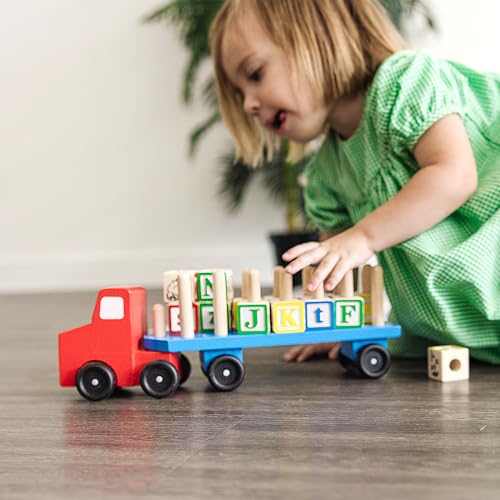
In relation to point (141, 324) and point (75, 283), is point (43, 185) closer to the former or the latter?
point (75, 283)

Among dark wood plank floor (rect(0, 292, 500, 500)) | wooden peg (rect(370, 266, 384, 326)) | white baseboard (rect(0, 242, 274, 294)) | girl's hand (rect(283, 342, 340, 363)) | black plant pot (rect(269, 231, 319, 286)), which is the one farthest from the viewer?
white baseboard (rect(0, 242, 274, 294))

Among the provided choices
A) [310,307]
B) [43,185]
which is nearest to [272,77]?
[310,307]

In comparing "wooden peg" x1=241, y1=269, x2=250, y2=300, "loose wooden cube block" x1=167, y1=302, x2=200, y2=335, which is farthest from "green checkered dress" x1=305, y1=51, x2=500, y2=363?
"loose wooden cube block" x1=167, y1=302, x2=200, y2=335

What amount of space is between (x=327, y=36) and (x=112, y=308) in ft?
1.90

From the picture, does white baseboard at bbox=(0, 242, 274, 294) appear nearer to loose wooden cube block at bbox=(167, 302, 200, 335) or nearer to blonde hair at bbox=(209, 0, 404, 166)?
blonde hair at bbox=(209, 0, 404, 166)

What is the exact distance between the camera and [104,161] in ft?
10.4

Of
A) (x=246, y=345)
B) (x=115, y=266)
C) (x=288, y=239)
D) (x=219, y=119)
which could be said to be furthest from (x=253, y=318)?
(x=115, y=266)

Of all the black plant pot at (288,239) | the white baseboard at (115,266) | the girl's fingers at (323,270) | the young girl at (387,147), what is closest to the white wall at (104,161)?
the white baseboard at (115,266)

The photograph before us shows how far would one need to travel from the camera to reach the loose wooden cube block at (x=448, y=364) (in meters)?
1.02

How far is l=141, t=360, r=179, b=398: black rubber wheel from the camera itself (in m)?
0.96

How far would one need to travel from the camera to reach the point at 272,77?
1246 millimetres

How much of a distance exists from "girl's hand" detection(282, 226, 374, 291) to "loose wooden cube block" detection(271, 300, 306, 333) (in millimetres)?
33

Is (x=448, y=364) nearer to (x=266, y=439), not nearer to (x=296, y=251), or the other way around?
(x=296, y=251)

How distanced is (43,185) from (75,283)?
1.38 feet
